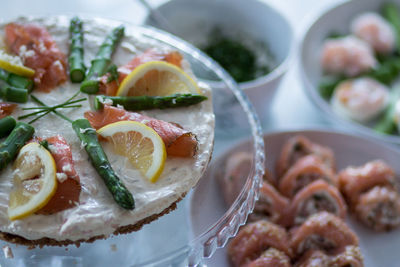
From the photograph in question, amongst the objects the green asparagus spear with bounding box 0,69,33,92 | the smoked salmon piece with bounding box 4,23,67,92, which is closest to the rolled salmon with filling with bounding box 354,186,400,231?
the smoked salmon piece with bounding box 4,23,67,92

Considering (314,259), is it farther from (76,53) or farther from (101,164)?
(76,53)

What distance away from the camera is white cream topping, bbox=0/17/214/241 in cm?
166

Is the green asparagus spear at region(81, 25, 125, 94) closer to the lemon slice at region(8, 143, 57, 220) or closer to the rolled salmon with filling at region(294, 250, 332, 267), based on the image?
the lemon slice at region(8, 143, 57, 220)

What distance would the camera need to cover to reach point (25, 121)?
197 cm

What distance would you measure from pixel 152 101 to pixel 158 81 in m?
0.12

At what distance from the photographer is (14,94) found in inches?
78.9

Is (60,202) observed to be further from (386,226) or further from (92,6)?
(92,6)

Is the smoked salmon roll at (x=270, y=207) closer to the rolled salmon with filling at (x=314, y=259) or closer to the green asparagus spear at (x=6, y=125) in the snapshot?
the rolled salmon with filling at (x=314, y=259)

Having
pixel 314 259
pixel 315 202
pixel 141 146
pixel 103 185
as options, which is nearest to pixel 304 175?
pixel 315 202

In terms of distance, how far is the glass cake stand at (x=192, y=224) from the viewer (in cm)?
183

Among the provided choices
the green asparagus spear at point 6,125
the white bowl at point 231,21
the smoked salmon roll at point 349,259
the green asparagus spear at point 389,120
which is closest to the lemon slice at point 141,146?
the green asparagus spear at point 6,125

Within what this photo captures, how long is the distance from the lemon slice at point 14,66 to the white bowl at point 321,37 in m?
1.77

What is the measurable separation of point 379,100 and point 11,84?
2.25 m

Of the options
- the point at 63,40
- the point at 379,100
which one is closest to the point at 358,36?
the point at 379,100
